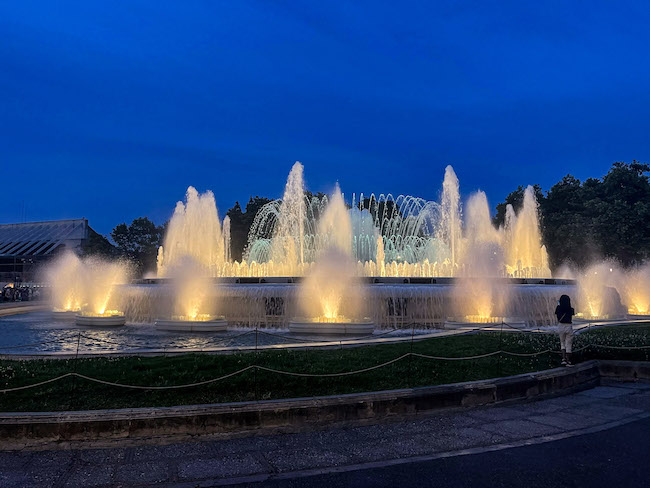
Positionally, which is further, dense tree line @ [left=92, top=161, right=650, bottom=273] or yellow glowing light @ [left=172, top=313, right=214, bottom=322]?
dense tree line @ [left=92, top=161, right=650, bottom=273]

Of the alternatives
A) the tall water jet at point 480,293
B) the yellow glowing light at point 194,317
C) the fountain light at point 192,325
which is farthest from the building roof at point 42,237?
the tall water jet at point 480,293

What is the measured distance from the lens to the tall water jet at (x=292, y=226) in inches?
1382

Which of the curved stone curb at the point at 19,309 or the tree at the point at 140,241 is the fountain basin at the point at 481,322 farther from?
the tree at the point at 140,241

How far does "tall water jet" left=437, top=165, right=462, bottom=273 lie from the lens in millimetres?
34344

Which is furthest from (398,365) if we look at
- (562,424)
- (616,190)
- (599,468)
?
(616,190)

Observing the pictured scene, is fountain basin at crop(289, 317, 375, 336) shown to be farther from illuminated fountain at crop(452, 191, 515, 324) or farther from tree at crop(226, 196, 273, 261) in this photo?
tree at crop(226, 196, 273, 261)

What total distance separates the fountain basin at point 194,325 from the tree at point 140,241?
4727 centimetres

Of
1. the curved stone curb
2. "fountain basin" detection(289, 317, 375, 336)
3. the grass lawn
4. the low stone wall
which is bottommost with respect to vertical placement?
the low stone wall

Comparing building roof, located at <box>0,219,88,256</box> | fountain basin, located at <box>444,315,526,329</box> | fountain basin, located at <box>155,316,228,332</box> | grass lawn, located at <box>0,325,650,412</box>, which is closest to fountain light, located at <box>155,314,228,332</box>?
fountain basin, located at <box>155,316,228,332</box>

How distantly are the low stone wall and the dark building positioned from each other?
83.5m

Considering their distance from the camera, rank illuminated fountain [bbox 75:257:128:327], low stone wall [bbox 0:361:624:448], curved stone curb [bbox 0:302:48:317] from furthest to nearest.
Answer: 1. curved stone curb [bbox 0:302:48:317]
2. illuminated fountain [bbox 75:257:128:327]
3. low stone wall [bbox 0:361:624:448]

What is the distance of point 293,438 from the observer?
674cm

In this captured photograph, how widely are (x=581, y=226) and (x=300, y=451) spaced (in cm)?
4944

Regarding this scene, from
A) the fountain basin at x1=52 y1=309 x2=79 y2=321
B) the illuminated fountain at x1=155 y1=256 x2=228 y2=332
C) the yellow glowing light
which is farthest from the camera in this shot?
the fountain basin at x1=52 y1=309 x2=79 y2=321
